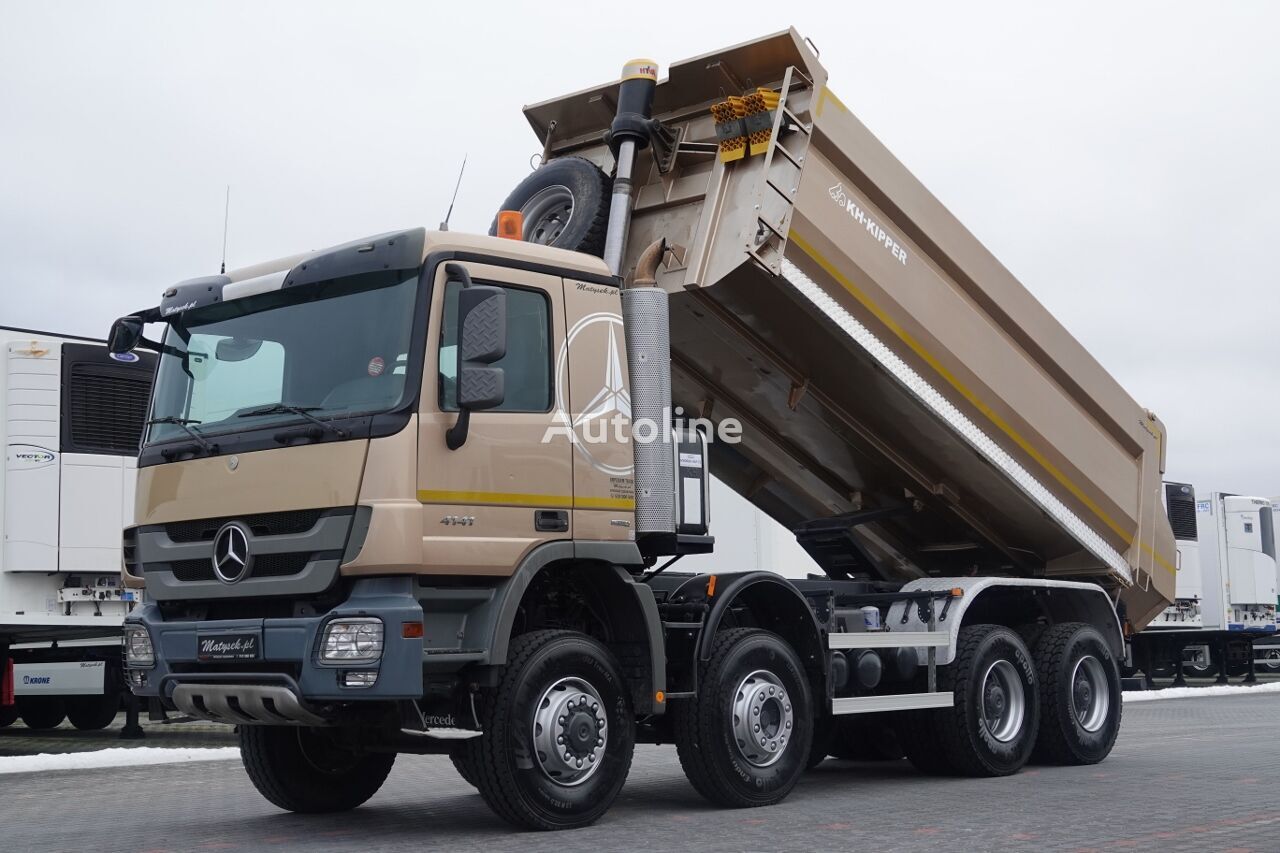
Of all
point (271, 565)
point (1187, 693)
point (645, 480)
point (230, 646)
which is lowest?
point (1187, 693)

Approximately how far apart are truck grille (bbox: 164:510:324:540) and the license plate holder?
463mm

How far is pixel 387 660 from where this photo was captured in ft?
20.9

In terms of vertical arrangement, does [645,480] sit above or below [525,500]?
above

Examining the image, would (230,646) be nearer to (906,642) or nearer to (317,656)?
(317,656)

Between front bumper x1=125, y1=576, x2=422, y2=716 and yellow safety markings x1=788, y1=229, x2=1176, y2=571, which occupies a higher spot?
yellow safety markings x1=788, y1=229, x2=1176, y2=571

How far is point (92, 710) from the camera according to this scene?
16.2 meters

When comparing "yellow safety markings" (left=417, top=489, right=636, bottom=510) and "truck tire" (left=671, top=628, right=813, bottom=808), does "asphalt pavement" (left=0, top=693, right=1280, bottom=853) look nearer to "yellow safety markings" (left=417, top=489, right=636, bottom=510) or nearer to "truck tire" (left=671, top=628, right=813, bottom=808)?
"truck tire" (left=671, top=628, right=813, bottom=808)

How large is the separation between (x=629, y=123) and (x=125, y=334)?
3.04 metres

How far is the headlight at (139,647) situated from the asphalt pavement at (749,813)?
868 millimetres

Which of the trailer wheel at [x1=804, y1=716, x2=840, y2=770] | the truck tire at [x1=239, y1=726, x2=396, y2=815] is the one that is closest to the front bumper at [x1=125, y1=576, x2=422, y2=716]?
the truck tire at [x1=239, y1=726, x2=396, y2=815]

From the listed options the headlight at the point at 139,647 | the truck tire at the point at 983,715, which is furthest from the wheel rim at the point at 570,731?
the truck tire at the point at 983,715

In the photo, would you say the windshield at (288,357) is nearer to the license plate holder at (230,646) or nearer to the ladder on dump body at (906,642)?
the license plate holder at (230,646)

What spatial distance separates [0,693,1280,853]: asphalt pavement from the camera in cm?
674

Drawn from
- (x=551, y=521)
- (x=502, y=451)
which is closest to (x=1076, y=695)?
(x=551, y=521)
